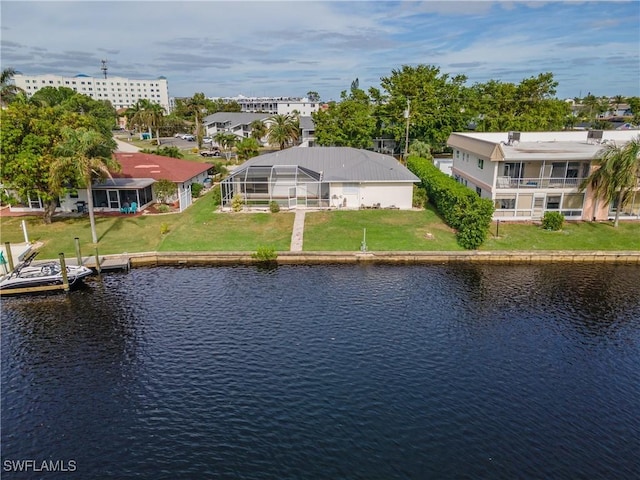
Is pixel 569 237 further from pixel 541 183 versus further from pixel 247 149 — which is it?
pixel 247 149

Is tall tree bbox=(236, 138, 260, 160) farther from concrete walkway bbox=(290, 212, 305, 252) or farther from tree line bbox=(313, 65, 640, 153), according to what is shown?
concrete walkway bbox=(290, 212, 305, 252)

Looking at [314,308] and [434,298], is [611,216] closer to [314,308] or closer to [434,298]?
[434,298]

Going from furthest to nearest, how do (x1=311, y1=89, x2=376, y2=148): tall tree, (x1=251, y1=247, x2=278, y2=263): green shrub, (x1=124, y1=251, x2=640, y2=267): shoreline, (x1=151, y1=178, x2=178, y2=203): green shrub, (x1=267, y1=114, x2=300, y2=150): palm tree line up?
1. (x1=267, y1=114, x2=300, y2=150): palm tree
2. (x1=311, y1=89, x2=376, y2=148): tall tree
3. (x1=151, y1=178, x2=178, y2=203): green shrub
4. (x1=124, y1=251, x2=640, y2=267): shoreline
5. (x1=251, y1=247, x2=278, y2=263): green shrub

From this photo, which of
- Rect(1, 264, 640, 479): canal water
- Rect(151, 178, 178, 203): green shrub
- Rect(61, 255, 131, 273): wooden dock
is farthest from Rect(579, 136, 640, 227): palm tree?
Rect(151, 178, 178, 203): green shrub

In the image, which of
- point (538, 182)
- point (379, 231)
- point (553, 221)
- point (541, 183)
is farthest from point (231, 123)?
point (553, 221)

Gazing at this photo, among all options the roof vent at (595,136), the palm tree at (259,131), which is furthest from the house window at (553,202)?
the palm tree at (259,131)

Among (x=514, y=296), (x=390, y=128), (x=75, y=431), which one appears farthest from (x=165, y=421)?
(x=390, y=128)

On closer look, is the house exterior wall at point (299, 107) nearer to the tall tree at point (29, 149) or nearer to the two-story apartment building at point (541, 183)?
the two-story apartment building at point (541, 183)
